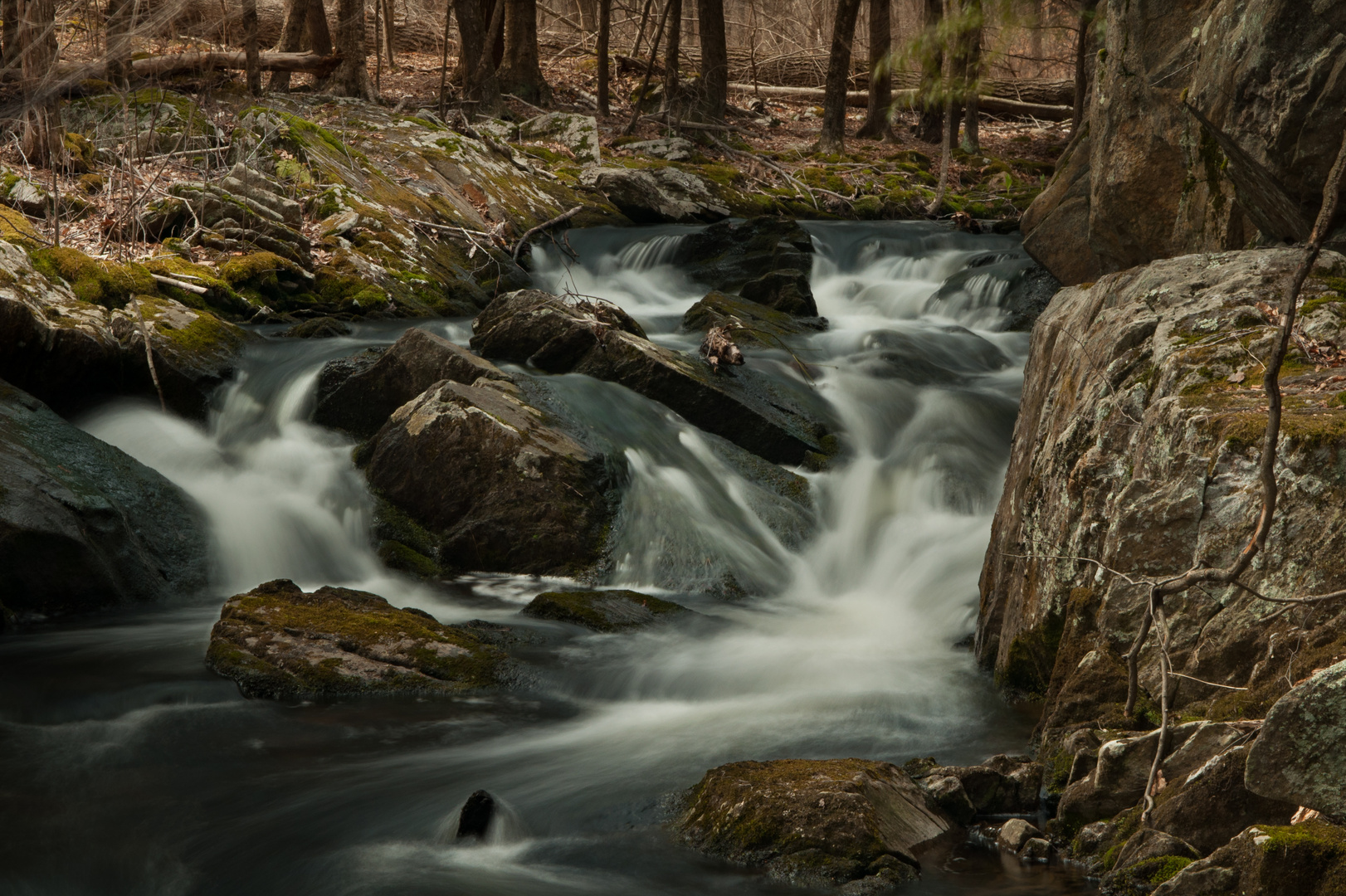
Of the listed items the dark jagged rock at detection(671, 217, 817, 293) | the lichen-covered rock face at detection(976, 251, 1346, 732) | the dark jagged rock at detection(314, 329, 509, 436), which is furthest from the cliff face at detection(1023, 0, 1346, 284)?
the dark jagged rock at detection(671, 217, 817, 293)

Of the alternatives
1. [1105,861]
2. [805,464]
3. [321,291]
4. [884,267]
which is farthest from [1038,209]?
[1105,861]

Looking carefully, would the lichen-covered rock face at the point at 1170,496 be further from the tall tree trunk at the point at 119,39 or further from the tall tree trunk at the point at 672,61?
the tall tree trunk at the point at 672,61

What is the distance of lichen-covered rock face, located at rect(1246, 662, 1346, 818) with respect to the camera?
2.70 m

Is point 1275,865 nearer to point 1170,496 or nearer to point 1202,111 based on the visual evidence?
point 1170,496

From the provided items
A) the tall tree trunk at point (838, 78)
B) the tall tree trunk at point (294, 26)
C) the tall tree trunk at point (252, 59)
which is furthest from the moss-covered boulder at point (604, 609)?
the tall tree trunk at point (294, 26)

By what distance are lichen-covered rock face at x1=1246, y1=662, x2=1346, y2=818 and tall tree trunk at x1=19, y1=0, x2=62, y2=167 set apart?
11678mm

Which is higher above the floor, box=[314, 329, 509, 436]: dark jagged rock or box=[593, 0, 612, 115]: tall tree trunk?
box=[593, 0, 612, 115]: tall tree trunk

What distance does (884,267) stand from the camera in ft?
49.4

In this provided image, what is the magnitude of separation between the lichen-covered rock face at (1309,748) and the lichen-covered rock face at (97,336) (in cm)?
810

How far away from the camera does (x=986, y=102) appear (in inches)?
1003

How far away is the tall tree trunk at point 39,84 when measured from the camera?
430 inches

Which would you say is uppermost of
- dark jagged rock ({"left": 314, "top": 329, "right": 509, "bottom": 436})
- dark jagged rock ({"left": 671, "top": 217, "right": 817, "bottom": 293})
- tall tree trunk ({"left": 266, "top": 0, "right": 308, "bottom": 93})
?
tall tree trunk ({"left": 266, "top": 0, "right": 308, "bottom": 93})

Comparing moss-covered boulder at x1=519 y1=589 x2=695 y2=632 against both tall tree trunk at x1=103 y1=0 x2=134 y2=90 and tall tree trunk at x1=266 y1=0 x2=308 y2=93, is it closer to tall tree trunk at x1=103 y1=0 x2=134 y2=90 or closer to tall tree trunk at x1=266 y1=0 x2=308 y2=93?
tall tree trunk at x1=103 y1=0 x2=134 y2=90

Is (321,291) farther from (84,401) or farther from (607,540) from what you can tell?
(607,540)
